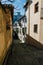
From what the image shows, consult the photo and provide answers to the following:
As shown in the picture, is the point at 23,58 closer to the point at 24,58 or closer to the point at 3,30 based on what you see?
the point at 24,58

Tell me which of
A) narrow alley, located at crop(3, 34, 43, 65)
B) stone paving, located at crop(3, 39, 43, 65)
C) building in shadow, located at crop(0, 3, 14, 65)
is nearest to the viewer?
building in shadow, located at crop(0, 3, 14, 65)

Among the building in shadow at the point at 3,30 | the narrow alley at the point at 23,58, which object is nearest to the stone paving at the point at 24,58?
the narrow alley at the point at 23,58

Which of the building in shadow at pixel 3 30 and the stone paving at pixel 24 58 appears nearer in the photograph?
the building in shadow at pixel 3 30

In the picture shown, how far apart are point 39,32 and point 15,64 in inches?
300

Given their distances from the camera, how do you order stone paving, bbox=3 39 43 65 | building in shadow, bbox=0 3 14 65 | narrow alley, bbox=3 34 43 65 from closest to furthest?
1. building in shadow, bbox=0 3 14 65
2. narrow alley, bbox=3 34 43 65
3. stone paving, bbox=3 39 43 65

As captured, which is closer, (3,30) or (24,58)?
(3,30)

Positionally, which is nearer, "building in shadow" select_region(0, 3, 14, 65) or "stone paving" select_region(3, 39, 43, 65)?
"building in shadow" select_region(0, 3, 14, 65)

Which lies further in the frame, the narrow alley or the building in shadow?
the narrow alley

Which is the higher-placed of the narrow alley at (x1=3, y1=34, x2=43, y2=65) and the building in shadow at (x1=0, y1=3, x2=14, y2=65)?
the building in shadow at (x1=0, y1=3, x2=14, y2=65)

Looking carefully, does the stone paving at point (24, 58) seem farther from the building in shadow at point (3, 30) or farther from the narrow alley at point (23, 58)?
the building in shadow at point (3, 30)

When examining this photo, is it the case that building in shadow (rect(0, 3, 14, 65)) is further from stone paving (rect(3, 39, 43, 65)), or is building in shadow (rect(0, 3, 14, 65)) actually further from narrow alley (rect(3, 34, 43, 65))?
stone paving (rect(3, 39, 43, 65))

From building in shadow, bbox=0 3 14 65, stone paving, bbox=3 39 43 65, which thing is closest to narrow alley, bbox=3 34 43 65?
stone paving, bbox=3 39 43 65

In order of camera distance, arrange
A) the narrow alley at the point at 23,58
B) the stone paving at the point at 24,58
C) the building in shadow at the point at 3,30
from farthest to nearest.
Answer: the stone paving at the point at 24,58, the narrow alley at the point at 23,58, the building in shadow at the point at 3,30

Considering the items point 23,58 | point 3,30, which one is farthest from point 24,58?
point 3,30
